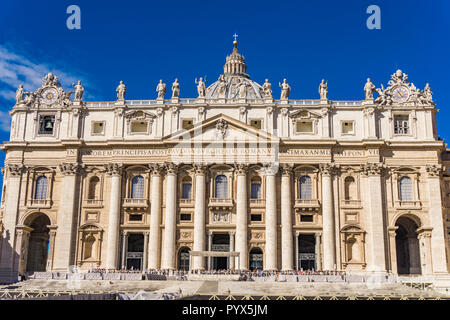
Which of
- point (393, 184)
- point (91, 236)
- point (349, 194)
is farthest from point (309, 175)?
point (91, 236)

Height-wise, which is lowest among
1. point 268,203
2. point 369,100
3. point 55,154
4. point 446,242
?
point 446,242

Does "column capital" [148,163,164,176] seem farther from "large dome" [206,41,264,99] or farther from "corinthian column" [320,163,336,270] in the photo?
"large dome" [206,41,264,99]

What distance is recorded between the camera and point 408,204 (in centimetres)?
6178

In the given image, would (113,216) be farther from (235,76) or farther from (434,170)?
(235,76)

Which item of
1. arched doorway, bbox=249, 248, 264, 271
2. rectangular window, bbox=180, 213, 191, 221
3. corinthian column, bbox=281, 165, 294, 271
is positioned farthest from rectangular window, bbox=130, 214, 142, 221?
corinthian column, bbox=281, 165, 294, 271

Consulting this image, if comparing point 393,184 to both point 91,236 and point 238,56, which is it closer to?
point 91,236

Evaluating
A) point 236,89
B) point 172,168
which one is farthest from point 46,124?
point 236,89

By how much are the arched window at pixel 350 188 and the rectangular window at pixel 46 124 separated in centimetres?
3554

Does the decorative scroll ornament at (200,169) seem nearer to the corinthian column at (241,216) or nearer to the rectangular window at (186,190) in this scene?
the rectangular window at (186,190)

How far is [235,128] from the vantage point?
6372 cm

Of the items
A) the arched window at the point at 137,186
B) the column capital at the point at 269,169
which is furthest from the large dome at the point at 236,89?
the arched window at the point at 137,186

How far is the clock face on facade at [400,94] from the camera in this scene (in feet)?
214
